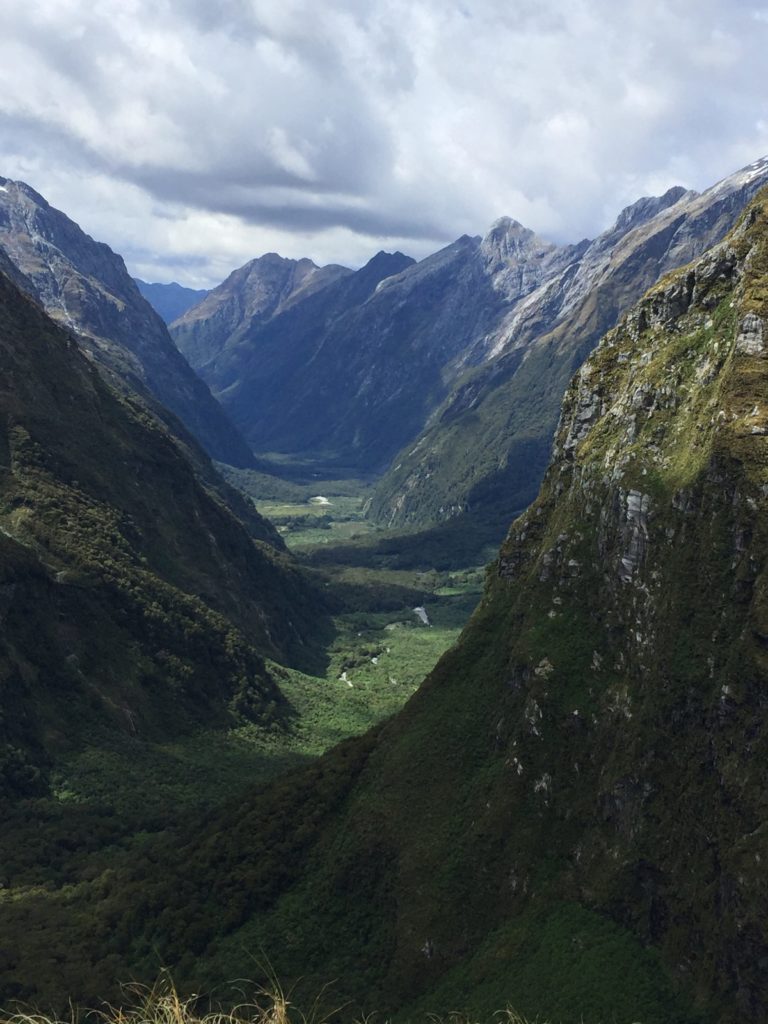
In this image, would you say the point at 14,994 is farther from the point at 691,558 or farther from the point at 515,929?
the point at 691,558

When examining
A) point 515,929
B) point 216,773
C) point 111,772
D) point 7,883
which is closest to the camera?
point 515,929

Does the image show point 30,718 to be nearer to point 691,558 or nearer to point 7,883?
point 7,883

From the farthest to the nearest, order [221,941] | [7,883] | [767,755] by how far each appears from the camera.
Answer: [7,883]
[221,941]
[767,755]

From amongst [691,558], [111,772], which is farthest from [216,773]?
[691,558]

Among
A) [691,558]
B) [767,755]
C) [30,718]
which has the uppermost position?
[691,558]

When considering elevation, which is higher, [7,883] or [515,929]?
[515,929]

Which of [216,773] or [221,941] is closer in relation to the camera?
[221,941]
